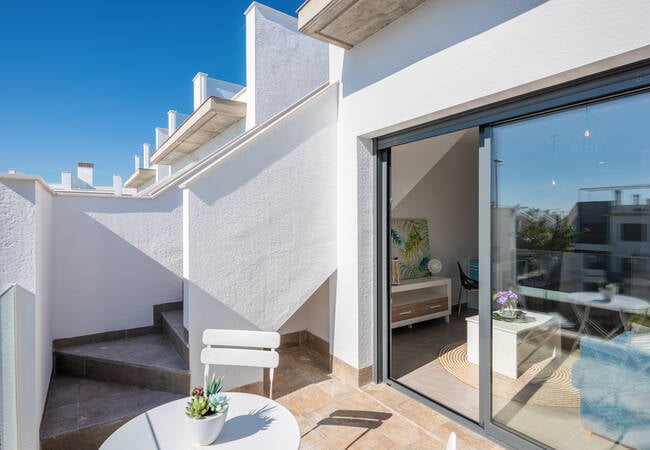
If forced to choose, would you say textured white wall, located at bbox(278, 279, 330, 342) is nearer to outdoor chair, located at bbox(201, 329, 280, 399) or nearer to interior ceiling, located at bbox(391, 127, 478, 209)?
interior ceiling, located at bbox(391, 127, 478, 209)

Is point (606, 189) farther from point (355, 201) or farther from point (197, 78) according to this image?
point (197, 78)

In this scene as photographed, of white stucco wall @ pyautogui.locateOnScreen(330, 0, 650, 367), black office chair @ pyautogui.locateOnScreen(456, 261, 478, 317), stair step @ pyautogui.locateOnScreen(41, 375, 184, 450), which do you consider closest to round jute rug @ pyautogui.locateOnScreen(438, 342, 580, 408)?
white stucco wall @ pyautogui.locateOnScreen(330, 0, 650, 367)

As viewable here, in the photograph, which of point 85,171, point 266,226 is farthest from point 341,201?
point 85,171

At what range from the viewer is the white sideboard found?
5.50 m

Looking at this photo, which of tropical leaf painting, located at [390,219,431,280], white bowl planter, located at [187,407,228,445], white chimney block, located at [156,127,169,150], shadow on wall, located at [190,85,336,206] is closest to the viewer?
white bowl planter, located at [187,407,228,445]

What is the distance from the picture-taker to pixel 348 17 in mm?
3232

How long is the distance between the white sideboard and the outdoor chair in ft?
10.0

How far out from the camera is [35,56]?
8680 millimetres

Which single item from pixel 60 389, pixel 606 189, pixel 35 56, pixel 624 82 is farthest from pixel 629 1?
pixel 35 56

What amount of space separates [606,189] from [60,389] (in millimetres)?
5198

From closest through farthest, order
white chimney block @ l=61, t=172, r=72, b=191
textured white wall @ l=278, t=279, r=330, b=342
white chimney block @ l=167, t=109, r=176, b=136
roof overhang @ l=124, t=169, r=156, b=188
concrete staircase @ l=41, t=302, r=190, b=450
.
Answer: concrete staircase @ l=41, t=302, r=190, b=450 < textured white wall @ l=278, t=279, r=330, b=342 < white chimney block @ l=167, t=109, r=176, b=136 < roof overhang @ l=124, t=169, r=156, b=188 < white chimney block @ l=61, t=172, r=72, b=191

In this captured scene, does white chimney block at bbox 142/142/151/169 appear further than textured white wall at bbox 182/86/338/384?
Yes

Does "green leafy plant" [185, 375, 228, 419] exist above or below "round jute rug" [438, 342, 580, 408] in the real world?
above

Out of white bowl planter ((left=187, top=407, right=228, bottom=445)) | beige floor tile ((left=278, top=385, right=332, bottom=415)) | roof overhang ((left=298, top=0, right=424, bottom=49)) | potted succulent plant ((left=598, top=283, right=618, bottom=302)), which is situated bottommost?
beige floor tile ((left=278, top=385, right=332, bottom=415))
